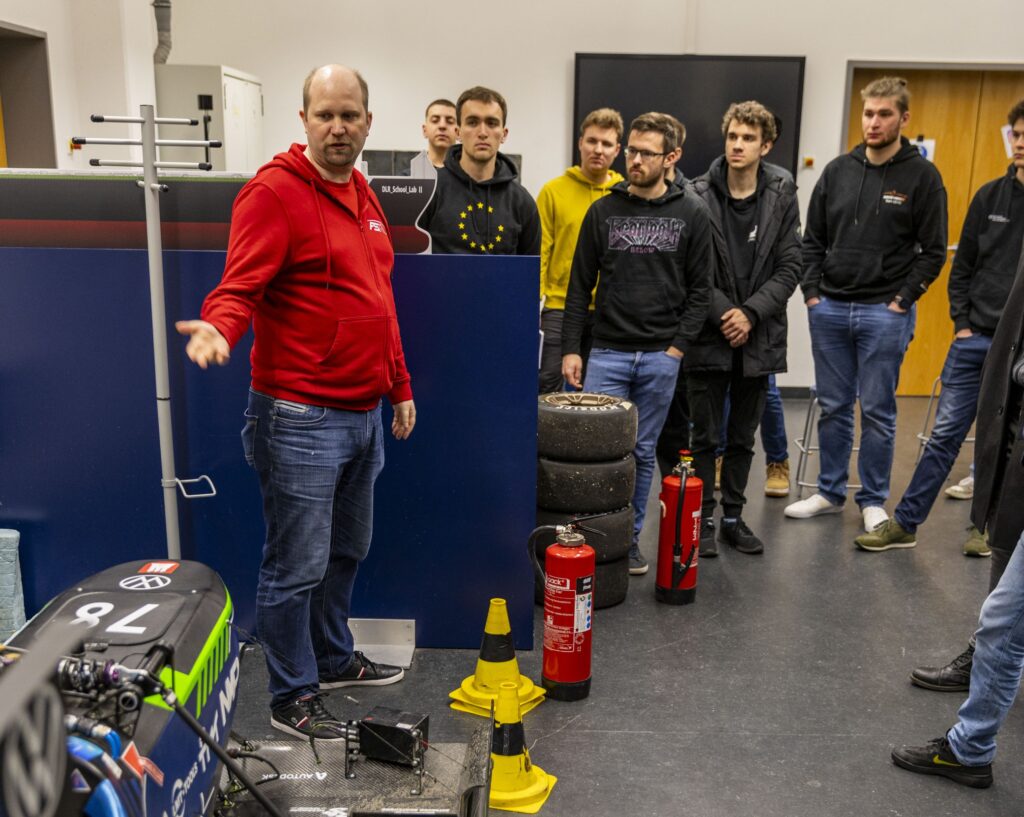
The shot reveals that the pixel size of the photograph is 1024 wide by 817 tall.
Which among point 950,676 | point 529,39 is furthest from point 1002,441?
point 529,39

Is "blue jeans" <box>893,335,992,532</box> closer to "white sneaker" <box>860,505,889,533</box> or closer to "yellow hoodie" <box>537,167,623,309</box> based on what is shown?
"white sneaker" <box>860,505,889,533</box>

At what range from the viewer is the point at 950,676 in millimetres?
2709

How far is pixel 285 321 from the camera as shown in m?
2.18

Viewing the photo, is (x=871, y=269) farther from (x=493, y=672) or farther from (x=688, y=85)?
(x=688, y=85)

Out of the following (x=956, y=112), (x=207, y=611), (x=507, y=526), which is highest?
(x=956, y=112)

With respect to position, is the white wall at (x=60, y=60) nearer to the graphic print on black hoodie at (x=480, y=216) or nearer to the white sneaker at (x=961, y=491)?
the graphic print on black hoodie at (x=480, y=216)

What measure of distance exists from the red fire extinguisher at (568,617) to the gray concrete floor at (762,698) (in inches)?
2.6

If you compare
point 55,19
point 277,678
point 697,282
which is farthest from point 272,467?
point 55,19

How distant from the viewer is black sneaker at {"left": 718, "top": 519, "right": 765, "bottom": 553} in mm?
3814

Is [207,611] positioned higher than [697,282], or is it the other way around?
[697,282]

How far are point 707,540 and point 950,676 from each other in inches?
47.7

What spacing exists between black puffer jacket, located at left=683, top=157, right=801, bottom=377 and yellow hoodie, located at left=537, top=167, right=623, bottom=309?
23.6 inches

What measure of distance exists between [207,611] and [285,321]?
2.51 feet

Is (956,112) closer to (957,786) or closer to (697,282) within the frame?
(697,282)
